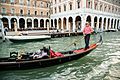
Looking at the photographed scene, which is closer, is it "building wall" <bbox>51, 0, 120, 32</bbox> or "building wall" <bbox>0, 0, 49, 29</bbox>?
"building wall" <bbox>51, 0, 120, 32</bbox>

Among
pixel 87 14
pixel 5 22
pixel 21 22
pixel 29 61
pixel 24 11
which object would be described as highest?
pixel 24 11

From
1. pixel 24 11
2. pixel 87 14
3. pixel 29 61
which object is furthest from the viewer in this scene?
pixel 24 11

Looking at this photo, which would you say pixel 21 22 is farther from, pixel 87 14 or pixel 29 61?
pixel 29 61

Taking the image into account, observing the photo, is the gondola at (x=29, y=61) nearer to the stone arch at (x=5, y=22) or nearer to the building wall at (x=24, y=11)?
the building wall at (x=24, y=11)

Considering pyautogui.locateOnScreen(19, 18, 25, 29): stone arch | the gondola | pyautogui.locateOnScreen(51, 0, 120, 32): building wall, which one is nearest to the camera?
the gondola

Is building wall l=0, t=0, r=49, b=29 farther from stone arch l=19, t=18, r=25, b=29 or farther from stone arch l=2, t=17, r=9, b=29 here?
stone arch l=19, t=18, r=25, b=29

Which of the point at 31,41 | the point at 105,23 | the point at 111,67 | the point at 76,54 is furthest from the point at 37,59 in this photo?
the point at 105,23

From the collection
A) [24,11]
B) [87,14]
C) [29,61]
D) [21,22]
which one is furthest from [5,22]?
[29,61]

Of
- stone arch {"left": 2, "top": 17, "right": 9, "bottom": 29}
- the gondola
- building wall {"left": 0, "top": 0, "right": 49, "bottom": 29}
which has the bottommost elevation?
the gondola

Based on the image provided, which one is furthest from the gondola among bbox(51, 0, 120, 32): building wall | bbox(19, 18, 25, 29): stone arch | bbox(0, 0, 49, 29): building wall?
bbox(19, 18, 25, 29): stone arch

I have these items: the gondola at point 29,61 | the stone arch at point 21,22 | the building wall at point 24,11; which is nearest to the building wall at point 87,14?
the building wall at point 24,11

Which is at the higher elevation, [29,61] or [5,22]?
[5,22]

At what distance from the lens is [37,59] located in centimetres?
763

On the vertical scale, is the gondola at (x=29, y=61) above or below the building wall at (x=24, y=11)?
below
